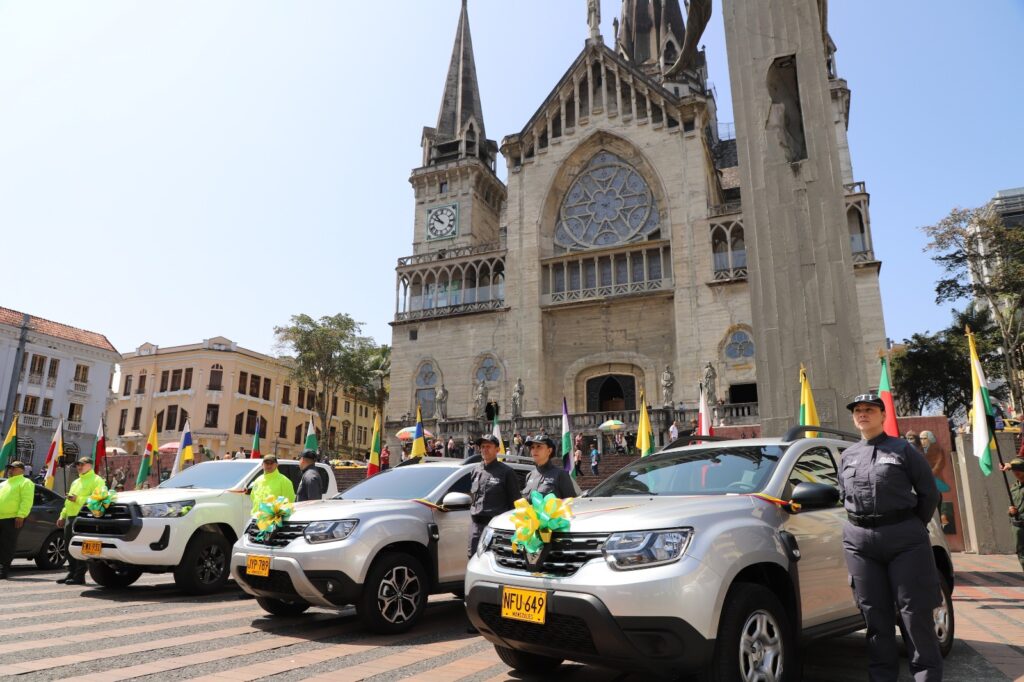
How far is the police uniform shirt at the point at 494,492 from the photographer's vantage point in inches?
260

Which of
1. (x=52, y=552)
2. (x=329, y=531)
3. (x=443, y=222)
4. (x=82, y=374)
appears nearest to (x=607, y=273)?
(x=443, y=222)

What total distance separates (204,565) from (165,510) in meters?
0.97

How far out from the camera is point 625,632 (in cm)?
352

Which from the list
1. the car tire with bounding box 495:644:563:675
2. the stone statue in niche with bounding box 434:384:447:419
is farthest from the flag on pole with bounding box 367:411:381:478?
the stone statue in niche with bounding box 434:384:447:419

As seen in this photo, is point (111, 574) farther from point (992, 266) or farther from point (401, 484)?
point (992, 266)

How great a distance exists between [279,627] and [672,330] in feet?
96.8

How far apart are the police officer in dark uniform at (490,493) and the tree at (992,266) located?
3709cm

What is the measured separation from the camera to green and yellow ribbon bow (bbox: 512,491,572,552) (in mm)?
4020

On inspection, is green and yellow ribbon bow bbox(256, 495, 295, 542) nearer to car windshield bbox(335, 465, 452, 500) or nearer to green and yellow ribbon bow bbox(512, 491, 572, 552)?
car windshield bbox(335, 465, 452, 500)

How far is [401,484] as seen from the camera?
750cm

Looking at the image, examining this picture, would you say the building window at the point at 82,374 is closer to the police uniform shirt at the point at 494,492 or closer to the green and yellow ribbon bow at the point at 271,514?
the green and yellow ribbon bow at the point at 271,514

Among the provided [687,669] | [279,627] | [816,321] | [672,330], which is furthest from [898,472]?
[672,330]

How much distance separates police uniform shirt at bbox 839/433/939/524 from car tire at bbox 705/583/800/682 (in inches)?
32.2

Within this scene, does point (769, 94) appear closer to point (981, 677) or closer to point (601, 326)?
point (981, 677)
